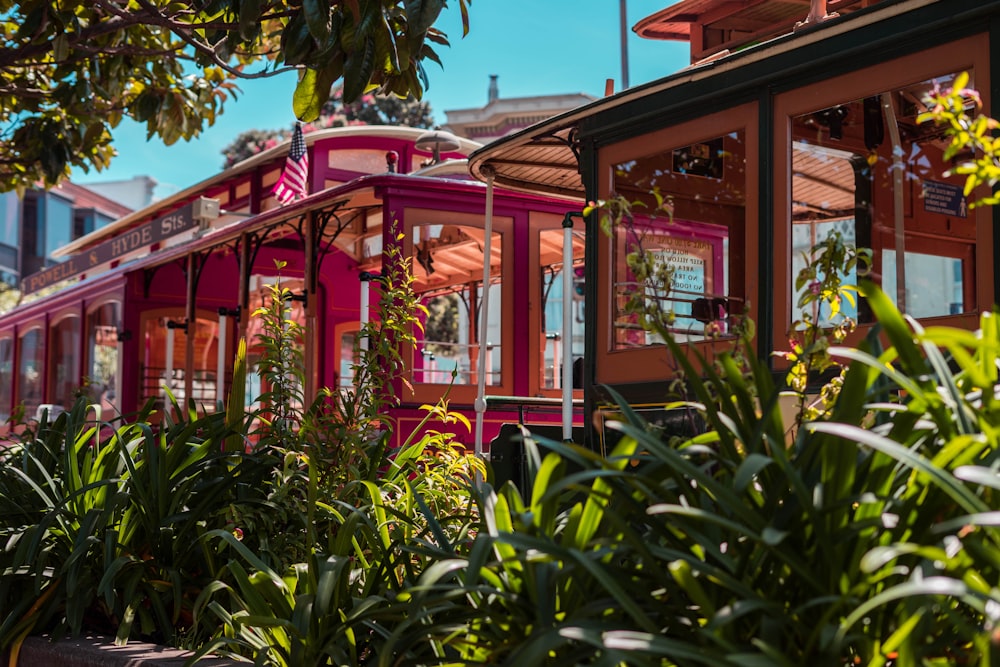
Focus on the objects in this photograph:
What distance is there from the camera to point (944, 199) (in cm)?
427

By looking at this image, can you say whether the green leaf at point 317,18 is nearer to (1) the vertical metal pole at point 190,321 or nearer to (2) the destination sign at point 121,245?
(2) the destination sign at point 121,245

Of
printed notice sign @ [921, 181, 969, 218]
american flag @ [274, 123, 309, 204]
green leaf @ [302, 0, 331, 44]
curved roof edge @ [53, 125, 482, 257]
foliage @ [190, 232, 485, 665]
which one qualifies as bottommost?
foliage @ [190, 232, 485, 665]

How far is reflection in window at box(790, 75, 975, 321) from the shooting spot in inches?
168

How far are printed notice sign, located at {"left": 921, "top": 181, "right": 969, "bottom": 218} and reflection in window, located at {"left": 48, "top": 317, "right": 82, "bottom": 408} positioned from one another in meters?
10.9

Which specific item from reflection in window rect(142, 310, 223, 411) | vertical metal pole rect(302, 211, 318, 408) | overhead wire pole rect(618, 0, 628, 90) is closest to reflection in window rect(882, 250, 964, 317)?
vertical metal pole rect(302, 211, 318, 408)

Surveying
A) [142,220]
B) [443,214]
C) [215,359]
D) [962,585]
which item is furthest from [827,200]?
[142,220]

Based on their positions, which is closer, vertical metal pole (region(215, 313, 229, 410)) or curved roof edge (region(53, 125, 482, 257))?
vertical metal pole (region(215, 313, 229, 410))

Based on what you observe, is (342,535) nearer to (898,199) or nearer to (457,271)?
(898,199)

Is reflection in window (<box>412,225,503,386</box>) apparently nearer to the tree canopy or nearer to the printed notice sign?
the tree canopy

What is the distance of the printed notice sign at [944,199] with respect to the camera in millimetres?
4184

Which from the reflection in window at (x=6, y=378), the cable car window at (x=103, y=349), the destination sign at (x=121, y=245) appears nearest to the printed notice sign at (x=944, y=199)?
the destination sign at (x=121, y=245)

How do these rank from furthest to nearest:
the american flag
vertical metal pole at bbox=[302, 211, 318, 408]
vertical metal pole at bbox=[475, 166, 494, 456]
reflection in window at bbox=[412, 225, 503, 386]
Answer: the american flag, reflection in window at bbox=[412, 225, 503, 386], vertical metal pole at bbox=[302, 211, 318, 408], vertical metal pole at bbox=[475, 166, 494, 456]

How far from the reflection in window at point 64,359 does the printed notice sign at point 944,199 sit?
35.8 feet

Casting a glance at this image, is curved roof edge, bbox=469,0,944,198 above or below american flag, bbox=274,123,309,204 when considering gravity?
below
